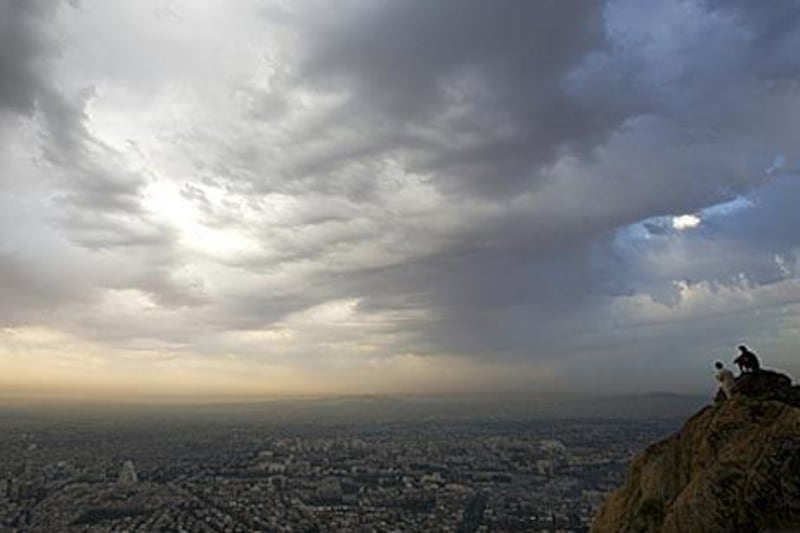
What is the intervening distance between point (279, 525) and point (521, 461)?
82205 mm

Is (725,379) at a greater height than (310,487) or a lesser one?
greater

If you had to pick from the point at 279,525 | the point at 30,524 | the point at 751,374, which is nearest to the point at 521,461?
the point at 279,525

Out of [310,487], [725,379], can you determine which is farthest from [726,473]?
[310,487]

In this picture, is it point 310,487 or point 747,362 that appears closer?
point 747,362

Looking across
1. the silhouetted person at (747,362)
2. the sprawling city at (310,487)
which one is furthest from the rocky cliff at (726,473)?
the sprawling city at (310,487)

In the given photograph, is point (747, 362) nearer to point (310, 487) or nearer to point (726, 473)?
point (726, 473)

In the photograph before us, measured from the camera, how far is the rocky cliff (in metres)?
16.1

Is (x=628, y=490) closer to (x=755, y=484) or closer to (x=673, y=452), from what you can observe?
(x=673, y=452)

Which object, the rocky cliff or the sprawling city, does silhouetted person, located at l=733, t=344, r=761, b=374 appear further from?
the sprawling city

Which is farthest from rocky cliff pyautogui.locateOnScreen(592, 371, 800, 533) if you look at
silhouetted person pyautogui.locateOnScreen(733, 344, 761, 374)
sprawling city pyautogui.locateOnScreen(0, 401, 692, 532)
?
sprawling city pyautogui.locateOnScreen(0, 401, 692, 532)

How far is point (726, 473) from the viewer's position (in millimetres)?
17328

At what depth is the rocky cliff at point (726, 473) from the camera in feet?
52.8

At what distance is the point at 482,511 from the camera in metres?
108

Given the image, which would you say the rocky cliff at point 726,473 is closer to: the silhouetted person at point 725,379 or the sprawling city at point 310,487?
the silhouetted person at point 725,379
